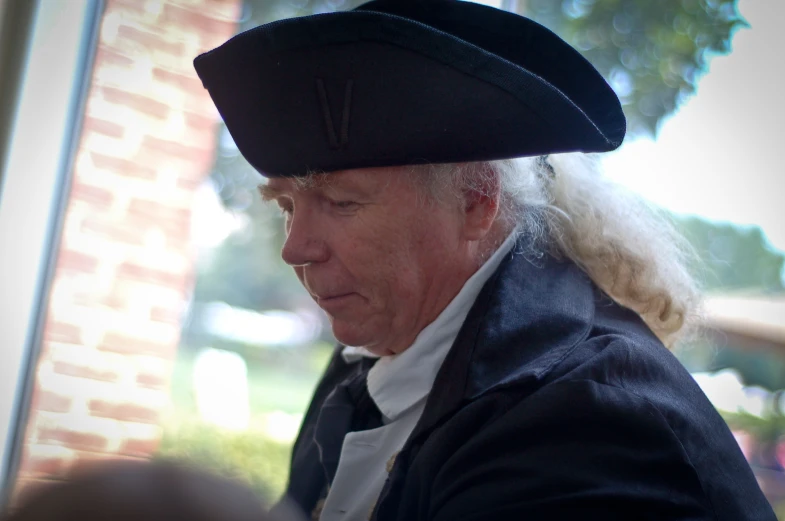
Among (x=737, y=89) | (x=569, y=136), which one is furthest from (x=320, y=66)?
(x=737, y=89)

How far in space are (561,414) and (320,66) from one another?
67 centimetres

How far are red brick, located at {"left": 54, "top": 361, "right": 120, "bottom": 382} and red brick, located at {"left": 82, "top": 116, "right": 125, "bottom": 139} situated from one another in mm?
818

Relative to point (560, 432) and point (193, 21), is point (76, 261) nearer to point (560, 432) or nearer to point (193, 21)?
point (193, 21)

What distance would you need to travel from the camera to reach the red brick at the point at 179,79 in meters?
2.76

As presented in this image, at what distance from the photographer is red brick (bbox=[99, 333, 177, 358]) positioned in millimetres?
2730

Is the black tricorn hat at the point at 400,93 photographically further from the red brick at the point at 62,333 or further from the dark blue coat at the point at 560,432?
the red brick at the point at 62,333

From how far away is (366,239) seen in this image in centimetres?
137

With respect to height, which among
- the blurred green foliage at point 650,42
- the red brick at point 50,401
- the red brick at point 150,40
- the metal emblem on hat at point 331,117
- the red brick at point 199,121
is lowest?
the red brick at point 50,401

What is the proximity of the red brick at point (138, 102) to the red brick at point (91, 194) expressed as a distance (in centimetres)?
31

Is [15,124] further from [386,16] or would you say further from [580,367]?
[580,367]

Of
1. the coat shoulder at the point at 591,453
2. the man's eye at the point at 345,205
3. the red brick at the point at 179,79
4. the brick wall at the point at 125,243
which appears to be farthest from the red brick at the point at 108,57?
the coat shoulder at the point at 591,453

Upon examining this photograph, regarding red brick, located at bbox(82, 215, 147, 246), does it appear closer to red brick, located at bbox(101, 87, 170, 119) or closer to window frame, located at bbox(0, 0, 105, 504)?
window frame, located at bbox(0, 0, 105, 504)

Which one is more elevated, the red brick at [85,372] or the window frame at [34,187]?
the window frame at [34,187]

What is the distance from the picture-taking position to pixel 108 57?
2713mm
